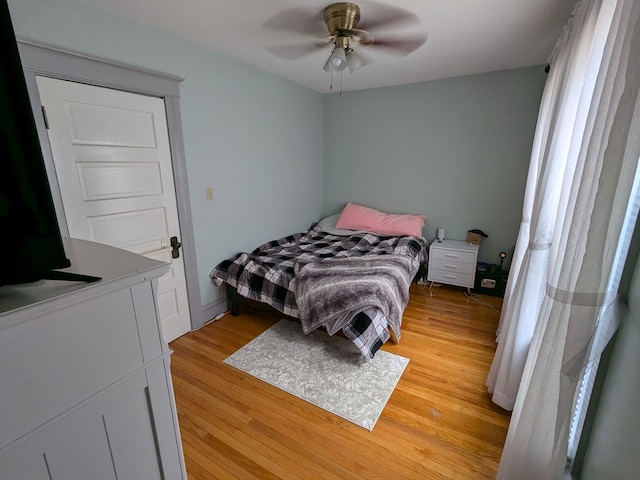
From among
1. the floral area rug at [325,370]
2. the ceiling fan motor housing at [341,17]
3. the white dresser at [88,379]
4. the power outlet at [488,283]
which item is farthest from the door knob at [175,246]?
the power outlet at [488,283]

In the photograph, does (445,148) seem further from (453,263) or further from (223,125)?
(223,125)

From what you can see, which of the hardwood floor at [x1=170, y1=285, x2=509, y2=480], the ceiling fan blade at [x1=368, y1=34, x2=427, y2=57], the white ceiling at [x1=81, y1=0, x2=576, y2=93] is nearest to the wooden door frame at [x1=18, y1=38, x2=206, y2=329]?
the white ceiling at [x1=81, y1=0, x2=576, y2=93]

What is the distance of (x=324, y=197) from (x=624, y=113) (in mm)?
3713

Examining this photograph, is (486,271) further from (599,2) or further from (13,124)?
(13,124)

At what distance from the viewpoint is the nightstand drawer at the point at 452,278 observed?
3.19 metres

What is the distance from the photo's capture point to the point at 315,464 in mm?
1442

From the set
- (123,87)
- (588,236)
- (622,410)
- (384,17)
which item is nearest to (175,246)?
(123,87)

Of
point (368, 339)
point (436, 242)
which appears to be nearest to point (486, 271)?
point (436, 242)

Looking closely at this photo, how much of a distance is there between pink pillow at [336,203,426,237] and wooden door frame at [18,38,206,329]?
202cm

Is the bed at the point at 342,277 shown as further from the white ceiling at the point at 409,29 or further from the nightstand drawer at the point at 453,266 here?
the white ceiling at the point at 409,29

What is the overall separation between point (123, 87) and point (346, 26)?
1516 mm

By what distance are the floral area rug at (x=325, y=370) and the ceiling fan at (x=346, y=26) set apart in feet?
6.75

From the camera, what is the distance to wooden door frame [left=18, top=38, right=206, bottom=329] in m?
1.58

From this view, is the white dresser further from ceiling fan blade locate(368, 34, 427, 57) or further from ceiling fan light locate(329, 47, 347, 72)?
ceiling fan blade locate(368, 34, 427, 57)
